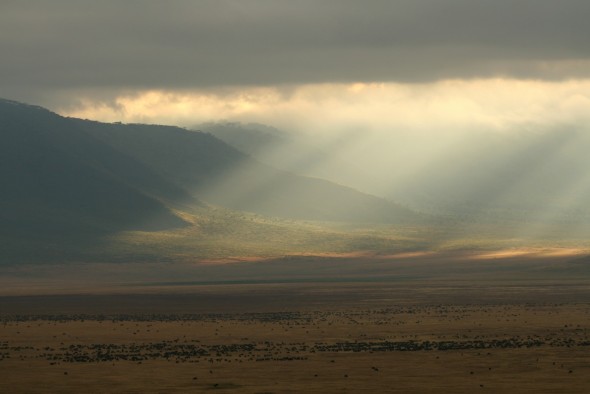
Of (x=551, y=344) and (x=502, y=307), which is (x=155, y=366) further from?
(x=502, y=307)

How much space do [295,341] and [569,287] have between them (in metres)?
77.0

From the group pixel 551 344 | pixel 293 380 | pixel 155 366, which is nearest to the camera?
pixel 293 380

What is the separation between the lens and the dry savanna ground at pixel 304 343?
67312 mm

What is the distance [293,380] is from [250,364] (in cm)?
819

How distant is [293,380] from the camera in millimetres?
67812

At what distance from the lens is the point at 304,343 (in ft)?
293

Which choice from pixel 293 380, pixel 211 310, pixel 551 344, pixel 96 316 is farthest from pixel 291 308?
pixel 293 380

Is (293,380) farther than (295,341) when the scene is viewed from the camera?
No

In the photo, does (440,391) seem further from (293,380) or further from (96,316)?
(96,316)

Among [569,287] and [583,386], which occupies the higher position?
[569,287]

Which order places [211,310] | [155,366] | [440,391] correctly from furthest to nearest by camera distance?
1. [211,310]
2. [155,366]
3. [440,391]

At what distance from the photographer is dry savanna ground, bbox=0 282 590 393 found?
6731cm

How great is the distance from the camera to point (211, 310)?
130250 mm

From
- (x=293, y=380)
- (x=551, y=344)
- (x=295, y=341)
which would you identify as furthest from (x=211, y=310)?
(x=293, y=380)
